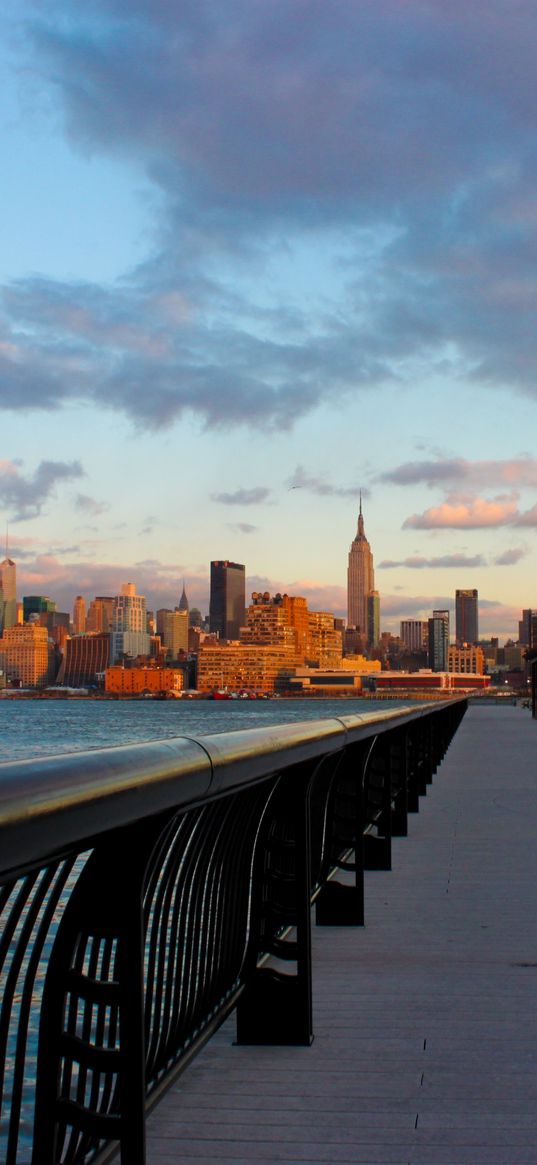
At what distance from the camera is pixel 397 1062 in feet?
14.7

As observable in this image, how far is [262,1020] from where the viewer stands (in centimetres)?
465

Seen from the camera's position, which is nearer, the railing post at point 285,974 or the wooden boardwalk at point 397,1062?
the wooden boardwalk at point 397,1062

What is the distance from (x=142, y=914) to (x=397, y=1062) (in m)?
2.14

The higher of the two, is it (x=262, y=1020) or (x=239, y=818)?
(x=239, y=818)

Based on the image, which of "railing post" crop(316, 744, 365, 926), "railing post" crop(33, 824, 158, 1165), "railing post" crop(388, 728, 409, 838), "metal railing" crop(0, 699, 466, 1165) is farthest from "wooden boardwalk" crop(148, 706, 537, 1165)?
"railing post" crop(388, 728, 409, 838)

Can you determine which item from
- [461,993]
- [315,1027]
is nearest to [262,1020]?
[315,1027]

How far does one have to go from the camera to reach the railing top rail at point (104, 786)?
165cm

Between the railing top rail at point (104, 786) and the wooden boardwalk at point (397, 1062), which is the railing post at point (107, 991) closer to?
the railing top rail at point (104, 786)

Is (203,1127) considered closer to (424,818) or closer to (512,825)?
(512,825)

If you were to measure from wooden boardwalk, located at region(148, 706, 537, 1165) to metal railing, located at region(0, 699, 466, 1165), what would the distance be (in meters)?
0.22

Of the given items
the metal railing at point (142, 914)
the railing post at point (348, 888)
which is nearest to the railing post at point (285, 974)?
the metal railing at point (142, 914)

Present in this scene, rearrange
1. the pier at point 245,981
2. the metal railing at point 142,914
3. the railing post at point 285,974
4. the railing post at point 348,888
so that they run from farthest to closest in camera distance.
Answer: the railing post at point 348,888, the railing post at point 285,974, the pier at point 245,981, the metal railing at point 142,914

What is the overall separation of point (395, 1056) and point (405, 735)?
319 inches

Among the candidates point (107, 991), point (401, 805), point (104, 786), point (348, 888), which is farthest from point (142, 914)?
point (401, 805)
